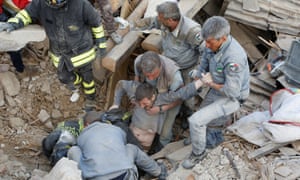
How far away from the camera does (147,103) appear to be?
5469 mm

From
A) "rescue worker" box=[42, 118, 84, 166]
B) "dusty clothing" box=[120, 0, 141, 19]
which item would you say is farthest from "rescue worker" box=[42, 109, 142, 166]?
"dusty clothing" box=[120, 0, 141, 19]

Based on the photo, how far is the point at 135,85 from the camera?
5.73 metres

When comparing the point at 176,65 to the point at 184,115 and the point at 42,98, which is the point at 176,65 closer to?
A: the point at 184,115

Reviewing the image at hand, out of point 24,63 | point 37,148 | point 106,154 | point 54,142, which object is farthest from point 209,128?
point 24,63

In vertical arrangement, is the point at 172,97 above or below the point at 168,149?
above

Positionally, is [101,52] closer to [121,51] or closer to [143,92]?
[121,51]

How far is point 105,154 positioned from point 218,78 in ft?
5.00

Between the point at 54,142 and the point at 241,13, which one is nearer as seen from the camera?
the point at 54,142

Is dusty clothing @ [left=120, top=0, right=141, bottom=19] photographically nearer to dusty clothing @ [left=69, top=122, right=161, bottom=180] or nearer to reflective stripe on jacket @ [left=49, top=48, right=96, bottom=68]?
reflective stripe on jacket @ [left=49, top=48, right=96, bottom=68]

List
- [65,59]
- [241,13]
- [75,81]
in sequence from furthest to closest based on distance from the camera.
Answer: [241,13] → [75,81] → [65,59]

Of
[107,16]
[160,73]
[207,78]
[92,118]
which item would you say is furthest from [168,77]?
[107,16]

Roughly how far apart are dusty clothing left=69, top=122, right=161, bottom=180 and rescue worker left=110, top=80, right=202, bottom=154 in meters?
0.54

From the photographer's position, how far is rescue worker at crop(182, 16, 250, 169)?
15.2 ft

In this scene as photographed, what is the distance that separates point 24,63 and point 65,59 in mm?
1134
